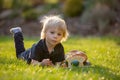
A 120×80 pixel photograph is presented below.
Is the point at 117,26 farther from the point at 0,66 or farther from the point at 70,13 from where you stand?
the point at 0,66

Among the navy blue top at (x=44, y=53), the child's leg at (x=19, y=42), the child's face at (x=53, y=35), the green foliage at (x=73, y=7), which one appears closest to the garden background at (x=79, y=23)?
the green foliage at (x=73, y=7)

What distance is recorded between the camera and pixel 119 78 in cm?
616

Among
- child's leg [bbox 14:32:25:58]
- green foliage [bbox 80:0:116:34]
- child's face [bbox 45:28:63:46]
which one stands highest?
child's face [bbox 45:28:63:46]

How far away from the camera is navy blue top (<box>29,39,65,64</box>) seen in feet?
23.5

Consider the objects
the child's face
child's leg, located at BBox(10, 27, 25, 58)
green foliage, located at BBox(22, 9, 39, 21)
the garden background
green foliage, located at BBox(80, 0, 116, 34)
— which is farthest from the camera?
green foliage, located at BBox(22, 9, 39, 21)

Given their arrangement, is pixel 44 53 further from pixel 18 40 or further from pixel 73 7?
pixel 73 7

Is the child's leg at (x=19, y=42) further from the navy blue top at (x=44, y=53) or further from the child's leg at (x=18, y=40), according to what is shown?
the navy blue top at (x=44, y=53)

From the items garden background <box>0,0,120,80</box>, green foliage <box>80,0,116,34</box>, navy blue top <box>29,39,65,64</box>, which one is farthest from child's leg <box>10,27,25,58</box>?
green foliage <box>80,0,116,34</box>

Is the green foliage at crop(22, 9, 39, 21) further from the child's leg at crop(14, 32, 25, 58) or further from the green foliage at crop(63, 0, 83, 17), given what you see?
the child's leg at crop(14, 32, 25, 58)

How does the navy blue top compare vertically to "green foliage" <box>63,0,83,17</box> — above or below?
above

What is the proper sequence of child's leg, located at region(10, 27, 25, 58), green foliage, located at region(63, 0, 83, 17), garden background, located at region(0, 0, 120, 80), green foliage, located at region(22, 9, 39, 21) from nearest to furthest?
child's leg, located at region(10, 27, 25, 58) < garden background, located at region(0, 0, 120, 80) < green foliage, located at region(63, 0, 83, 17) < green foliage, located at region(22, 9, 39, 21)

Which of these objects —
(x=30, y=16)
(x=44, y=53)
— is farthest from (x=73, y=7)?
(x=44, y=53)

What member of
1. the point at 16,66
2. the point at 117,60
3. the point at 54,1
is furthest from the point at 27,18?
the point at 16,66

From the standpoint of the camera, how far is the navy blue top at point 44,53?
717 centimetres
